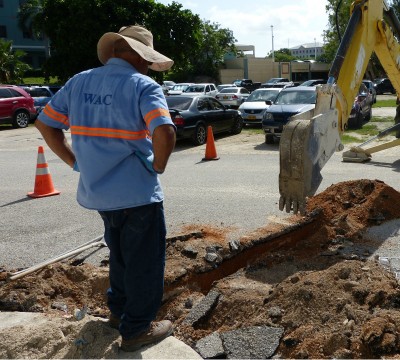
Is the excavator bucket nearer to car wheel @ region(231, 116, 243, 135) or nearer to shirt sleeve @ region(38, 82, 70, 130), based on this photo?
shirt sleeve @ region(38, 82, 70, 130)

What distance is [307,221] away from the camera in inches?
258

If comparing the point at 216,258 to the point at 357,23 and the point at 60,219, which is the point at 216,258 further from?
the point at 357,23

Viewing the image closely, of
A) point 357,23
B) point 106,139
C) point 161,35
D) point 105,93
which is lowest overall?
point 106,139

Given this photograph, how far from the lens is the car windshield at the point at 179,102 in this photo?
16.8 meters

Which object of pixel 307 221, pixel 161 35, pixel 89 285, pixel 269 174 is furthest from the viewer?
pixel 161 35

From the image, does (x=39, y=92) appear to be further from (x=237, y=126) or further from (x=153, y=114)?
(x=153, y=114)

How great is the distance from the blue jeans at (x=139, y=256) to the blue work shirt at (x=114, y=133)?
4.2 inches

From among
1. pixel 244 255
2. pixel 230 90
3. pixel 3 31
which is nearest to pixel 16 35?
pixel 3 31

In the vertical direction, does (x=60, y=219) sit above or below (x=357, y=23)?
below

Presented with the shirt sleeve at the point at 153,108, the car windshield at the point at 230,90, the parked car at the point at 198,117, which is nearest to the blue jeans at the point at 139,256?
the shirt sleeve at the point at 153,108

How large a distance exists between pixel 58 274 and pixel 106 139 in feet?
7.57

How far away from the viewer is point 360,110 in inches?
781

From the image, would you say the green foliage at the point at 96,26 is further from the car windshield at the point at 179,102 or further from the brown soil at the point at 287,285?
the brown soil at the point at 287,285

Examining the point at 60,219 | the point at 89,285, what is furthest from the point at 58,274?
the point at 60,219
